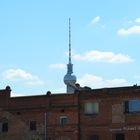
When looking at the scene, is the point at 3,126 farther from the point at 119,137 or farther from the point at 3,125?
the point at 119,137

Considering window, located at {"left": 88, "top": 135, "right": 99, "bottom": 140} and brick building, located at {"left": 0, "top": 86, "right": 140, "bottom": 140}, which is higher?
brick building, located at {"left": 0, "top": 86, "right": 140, "bottom": 140}

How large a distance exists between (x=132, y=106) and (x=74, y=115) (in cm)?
728

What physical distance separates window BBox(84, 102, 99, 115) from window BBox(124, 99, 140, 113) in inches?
146

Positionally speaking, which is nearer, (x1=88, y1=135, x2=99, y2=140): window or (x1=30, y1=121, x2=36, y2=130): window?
(x1=88, y1=135, x2=99, y2=140): window

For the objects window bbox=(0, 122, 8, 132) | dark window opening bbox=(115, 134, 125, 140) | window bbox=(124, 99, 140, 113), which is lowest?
dark window opening bbox=(115, 134, 125, 140)

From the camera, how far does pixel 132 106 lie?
61.9 metres

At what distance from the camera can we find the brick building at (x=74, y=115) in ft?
204

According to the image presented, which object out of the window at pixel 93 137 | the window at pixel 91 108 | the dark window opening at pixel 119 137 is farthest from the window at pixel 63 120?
the dark window opening at pixel 119 137

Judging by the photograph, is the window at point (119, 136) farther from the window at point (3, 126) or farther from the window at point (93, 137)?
the window at point (3, 126)

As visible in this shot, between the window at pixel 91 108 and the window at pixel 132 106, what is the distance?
371cm

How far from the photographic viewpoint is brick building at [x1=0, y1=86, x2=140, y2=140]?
62.1 metres

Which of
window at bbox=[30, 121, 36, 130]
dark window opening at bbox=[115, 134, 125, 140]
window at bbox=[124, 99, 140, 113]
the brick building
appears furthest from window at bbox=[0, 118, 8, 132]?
window at bbox=[124, 99, 140, 113]

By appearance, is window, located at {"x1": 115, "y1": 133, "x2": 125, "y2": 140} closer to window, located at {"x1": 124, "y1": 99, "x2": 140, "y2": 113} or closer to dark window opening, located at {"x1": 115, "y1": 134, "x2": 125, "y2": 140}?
dark window opening, located at {"x1": 115, "y1": 134, "x2": 125, "y2": 140}

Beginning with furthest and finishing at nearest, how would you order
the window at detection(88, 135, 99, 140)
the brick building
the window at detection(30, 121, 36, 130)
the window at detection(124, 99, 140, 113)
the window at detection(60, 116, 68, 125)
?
the window at detection(30, 121, 36, 130)
the window at detection(60, 116, 68, 125)
the window at detection(88, 135, 99, 140)
the brick building
the window at detection(124, 99, 140, 113)
